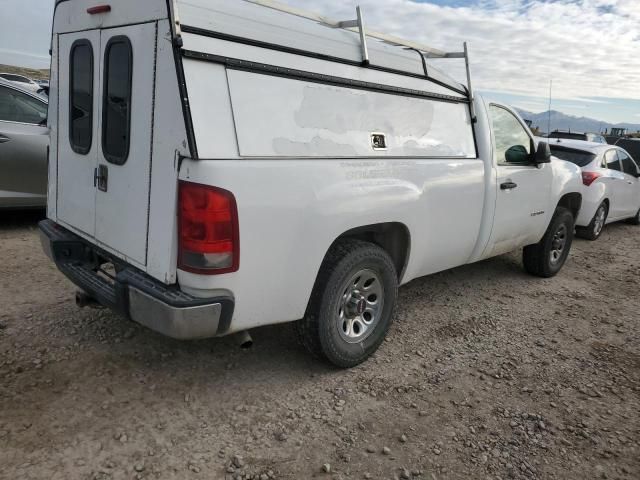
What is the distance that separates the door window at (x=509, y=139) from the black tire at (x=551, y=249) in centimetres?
102

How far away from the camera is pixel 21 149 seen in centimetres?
570

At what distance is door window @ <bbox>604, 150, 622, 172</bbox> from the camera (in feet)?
26.8

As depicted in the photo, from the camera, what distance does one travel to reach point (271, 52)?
110 inches

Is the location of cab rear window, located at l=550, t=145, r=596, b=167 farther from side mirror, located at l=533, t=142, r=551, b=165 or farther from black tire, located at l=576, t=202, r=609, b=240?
side mirror, located at l=533, t=142, r=551, b=165

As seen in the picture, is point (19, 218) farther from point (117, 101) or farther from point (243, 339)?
point (243, 339)

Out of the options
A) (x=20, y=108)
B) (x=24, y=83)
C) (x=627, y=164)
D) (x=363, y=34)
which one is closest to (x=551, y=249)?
(x=363, y=34)

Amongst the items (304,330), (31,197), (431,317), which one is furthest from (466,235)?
(31,197)

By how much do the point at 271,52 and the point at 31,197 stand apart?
4.35 m

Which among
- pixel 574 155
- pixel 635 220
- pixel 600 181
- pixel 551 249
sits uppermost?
pixel 574 155

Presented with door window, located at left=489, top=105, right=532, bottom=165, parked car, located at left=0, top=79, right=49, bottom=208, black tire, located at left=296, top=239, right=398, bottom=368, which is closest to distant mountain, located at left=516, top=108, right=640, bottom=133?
door window, located at left=489, top=105, right=532, bottom=165

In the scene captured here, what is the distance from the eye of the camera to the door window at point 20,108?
582cm

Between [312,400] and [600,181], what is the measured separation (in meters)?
6.63

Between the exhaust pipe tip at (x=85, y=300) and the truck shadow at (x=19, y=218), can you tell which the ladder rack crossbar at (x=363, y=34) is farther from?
the truck shadow at (x=19, y=218)

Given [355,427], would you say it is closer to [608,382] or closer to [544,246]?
[608,382]
